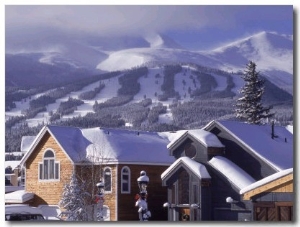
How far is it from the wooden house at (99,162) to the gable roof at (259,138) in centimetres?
126

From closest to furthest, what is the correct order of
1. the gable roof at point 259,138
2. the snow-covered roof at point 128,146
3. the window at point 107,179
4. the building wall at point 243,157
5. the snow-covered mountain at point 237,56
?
1. the snow-covered mountain at point 237,56
2. the gable roof at point 259,138
3. the building wall at point 243,157
4. the snow-covered roof at point 128,146
5. the window at point 107,179

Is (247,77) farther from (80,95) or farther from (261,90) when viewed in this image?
(80,95)

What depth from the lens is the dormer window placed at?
14.5 metres

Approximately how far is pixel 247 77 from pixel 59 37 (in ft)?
10.0

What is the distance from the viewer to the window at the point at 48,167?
50.0ft

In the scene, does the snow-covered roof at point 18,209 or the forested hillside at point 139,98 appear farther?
the forested hillside at point 139,98

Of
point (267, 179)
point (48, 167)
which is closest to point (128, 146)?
point (48, 167)

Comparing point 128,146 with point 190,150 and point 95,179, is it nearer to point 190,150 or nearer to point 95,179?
point 95,179

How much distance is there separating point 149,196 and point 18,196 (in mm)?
2239

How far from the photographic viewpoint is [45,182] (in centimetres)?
1516

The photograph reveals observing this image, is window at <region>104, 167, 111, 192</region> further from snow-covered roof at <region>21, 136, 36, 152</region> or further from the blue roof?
the blue roof

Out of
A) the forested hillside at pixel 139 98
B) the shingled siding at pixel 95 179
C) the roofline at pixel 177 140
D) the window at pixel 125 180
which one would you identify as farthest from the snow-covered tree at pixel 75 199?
the roofline at pixel 177 140

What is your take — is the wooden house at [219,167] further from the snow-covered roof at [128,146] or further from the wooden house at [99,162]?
the snow-covered roof at [128,146]

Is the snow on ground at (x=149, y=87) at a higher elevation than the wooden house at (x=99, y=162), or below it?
higher
